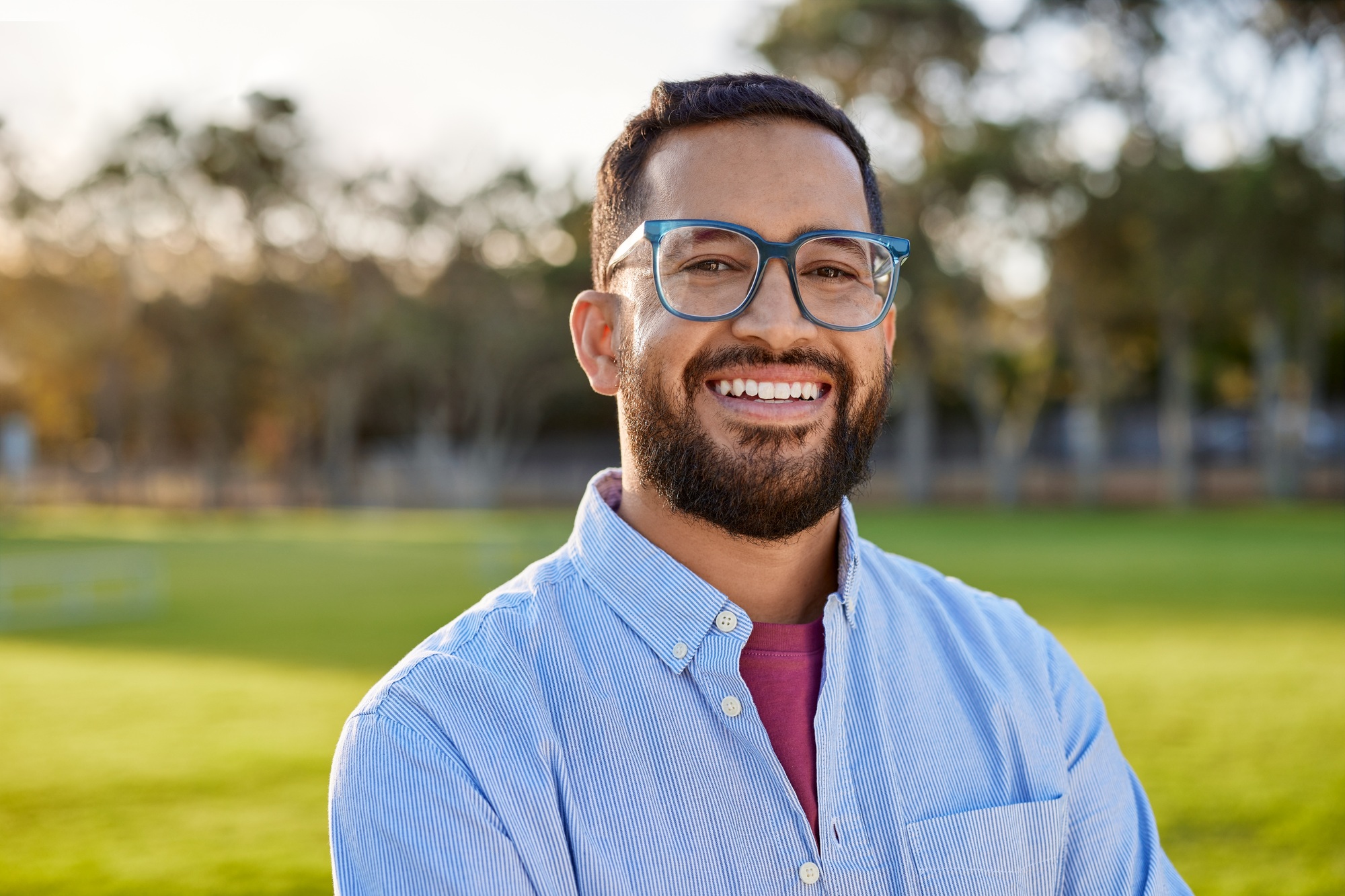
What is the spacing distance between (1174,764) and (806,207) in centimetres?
563

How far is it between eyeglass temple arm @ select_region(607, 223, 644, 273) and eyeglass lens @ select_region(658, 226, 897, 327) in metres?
0.06

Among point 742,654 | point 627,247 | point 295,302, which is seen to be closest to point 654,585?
point 742,654

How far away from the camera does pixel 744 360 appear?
6.46 ft

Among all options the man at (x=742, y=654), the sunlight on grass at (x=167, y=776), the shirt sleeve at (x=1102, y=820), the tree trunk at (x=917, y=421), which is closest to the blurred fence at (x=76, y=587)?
the sunlight on grass at (x=167, y=776)

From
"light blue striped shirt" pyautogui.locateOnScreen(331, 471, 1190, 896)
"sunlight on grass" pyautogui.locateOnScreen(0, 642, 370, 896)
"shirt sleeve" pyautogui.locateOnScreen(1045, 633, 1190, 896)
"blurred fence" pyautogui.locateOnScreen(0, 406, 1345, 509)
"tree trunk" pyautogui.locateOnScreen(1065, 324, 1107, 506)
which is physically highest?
"light blue striped shirt" pyautogui.locateOnScreen(331, 471, 1190, 896)

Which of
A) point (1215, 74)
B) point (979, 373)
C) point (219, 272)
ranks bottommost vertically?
point (979, 373)

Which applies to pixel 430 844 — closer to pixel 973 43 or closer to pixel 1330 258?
pixel 1330 258

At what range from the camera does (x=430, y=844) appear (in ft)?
5.27

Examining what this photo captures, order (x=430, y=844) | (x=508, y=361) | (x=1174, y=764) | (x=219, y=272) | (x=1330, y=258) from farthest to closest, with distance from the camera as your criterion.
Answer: (x=219, y=272) < (x=508, y=361) < (x=1330, y=258) < (x=1174, y=764) < (x=430, y=844)

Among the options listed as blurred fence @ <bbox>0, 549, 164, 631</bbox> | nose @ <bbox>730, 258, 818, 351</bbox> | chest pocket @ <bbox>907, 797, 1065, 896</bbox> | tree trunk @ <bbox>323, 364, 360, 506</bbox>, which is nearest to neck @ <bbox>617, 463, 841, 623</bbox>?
nose @ <bbox>730, 258, 818, 351</bbox>

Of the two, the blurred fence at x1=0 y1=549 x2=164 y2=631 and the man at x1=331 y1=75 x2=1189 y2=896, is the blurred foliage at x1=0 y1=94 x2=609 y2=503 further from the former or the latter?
the man at x1=331 y1=75 x2=1189 y2=896

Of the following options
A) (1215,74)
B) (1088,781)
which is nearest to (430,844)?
(1088,781)

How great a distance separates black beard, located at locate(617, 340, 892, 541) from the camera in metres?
1.98

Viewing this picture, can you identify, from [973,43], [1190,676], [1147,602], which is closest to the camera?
[1190,676]
